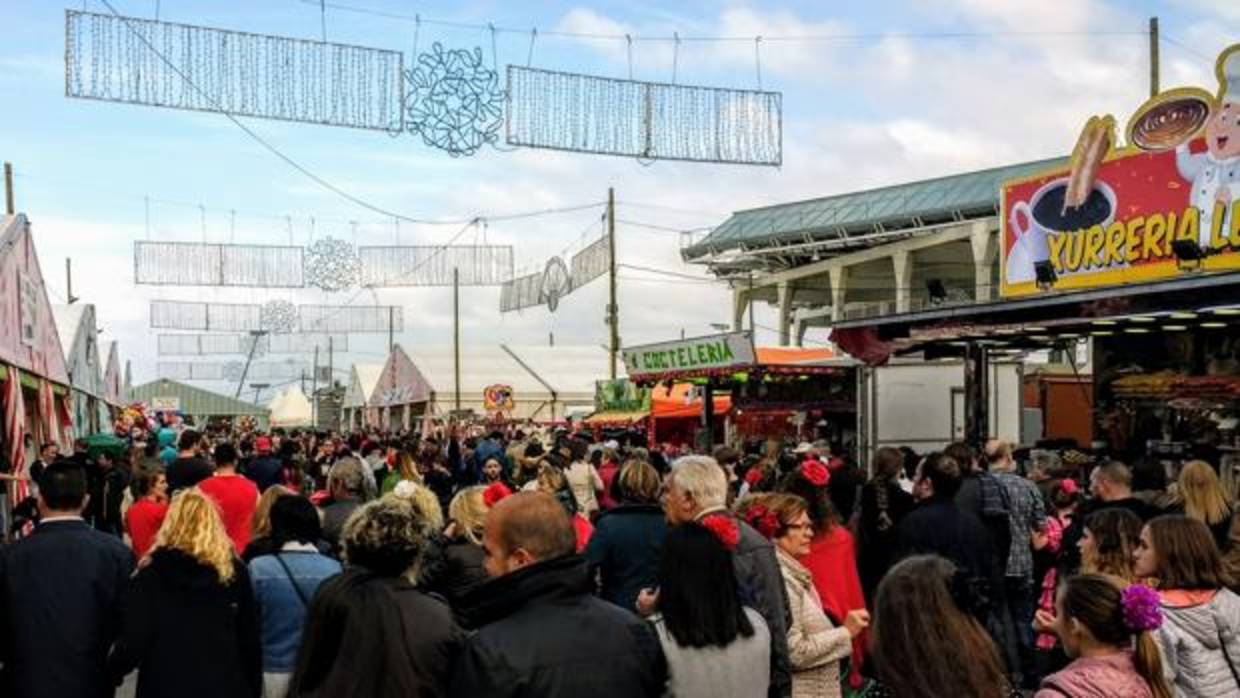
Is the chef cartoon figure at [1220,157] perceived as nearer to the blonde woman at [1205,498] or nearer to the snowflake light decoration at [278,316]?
the blonde woman at [1205,498]

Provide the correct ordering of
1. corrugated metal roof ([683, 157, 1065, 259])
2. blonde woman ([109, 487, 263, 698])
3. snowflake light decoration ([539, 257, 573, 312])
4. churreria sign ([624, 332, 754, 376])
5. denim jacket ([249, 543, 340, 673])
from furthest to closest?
corrugated metal roof ([683, 157, 1065, 259]) → snowflake light decoration ([539, 257, 573, 312]) → churreria sign ([624, 332, 754, 376]) → denim jacket ([249, 543, 340, 673]) → blonde woman ([109, 487, 263, 698])

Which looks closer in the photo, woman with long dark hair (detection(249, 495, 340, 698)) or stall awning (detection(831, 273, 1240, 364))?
woman with long dark hair (detection(249, 495, 340, 698))

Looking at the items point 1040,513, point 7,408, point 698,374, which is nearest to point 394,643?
point 1040,513

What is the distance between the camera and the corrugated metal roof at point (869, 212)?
139 feet

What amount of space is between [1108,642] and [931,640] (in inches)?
22.2

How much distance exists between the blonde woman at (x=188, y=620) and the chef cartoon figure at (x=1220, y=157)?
1262 centimetres

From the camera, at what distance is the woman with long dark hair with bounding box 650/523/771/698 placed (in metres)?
4.13

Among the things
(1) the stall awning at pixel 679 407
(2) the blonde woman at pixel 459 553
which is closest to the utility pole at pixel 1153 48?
(1) the stall awning at pixel 679 407

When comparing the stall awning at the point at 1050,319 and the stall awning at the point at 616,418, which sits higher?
the stall awning at the point at 1050,319

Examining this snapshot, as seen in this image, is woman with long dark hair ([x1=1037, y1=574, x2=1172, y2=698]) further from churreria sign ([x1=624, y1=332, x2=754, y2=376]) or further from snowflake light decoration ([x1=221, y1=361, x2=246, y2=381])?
snowflake light decoration ([x1=221, y1=361, x2=246, y2=381])

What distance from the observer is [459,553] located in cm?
619

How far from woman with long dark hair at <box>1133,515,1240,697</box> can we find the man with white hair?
131cm

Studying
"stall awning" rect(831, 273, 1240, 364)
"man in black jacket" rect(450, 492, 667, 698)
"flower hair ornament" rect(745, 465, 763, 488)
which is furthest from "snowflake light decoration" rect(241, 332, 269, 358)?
"man in black jacket" rect(450, 492, 667, 698)

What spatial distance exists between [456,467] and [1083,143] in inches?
376
